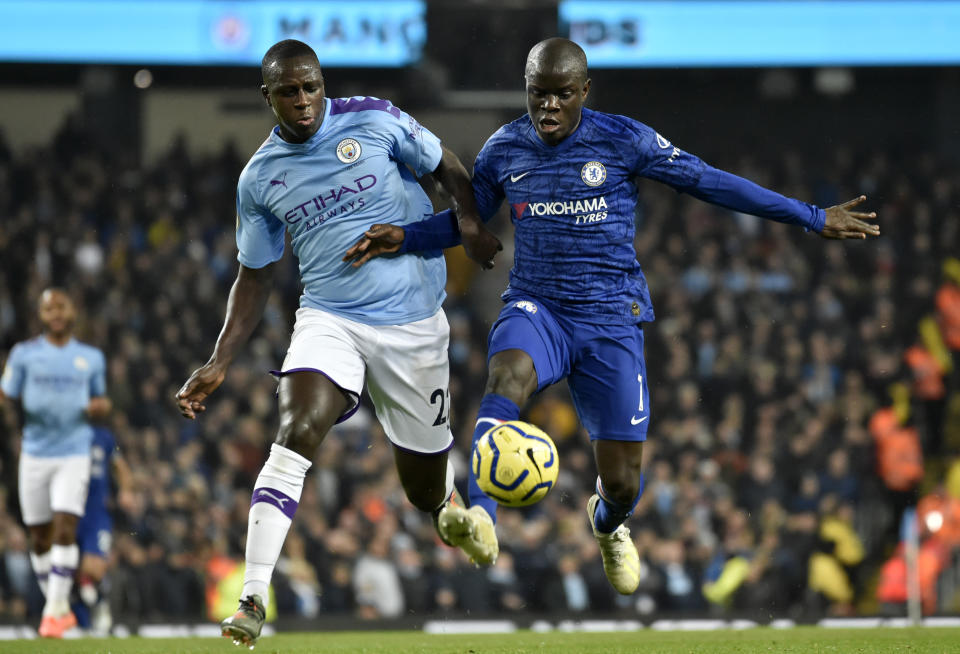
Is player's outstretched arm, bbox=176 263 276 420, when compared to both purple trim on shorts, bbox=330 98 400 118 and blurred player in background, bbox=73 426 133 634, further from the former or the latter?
blurred player in background, bbox=73 426 133 634

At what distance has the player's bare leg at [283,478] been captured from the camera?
17.4ft

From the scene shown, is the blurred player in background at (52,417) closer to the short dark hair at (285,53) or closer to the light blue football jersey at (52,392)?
the light blue football jersey at (52,392)

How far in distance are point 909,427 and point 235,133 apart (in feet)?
36.1

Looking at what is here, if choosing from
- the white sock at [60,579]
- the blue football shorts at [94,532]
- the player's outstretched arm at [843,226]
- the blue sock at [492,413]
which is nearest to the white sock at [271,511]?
the blue sock at [492,413]

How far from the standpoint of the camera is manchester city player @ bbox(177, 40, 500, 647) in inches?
228

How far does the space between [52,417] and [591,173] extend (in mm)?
5441

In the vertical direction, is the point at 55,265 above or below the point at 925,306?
above

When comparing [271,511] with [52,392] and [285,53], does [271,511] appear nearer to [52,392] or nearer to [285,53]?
[285,53]

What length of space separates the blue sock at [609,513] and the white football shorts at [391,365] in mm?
880

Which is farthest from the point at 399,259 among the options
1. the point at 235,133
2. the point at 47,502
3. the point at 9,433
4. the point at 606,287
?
the point at 235,133

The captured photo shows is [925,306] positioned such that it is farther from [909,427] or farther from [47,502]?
[47,502]

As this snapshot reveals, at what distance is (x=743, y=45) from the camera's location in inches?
635

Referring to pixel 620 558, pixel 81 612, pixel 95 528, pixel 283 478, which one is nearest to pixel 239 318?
pixel 283 478

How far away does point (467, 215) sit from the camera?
6094mm
